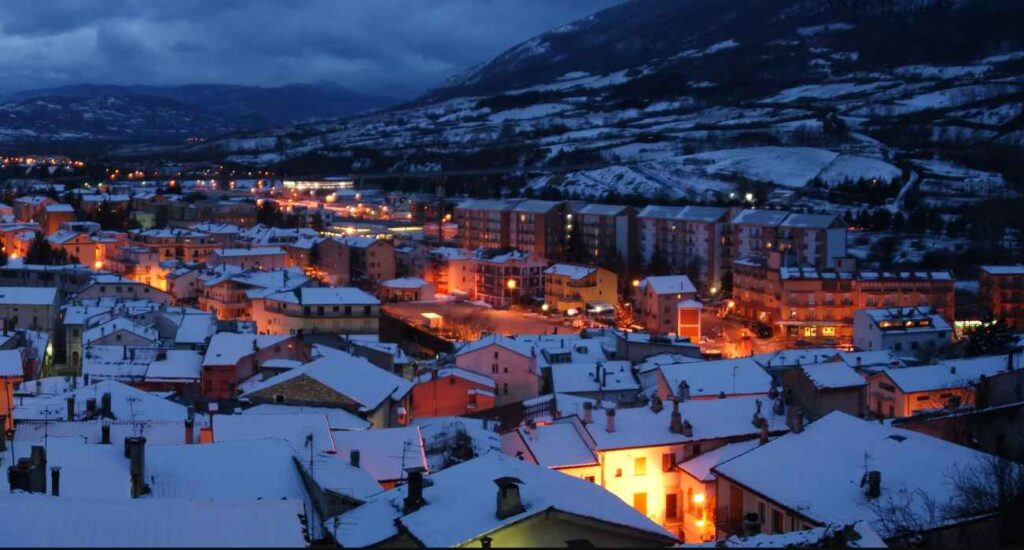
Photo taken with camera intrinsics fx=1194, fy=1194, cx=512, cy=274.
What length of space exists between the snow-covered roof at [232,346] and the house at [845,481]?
7220 mm

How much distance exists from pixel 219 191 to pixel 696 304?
89.2ft

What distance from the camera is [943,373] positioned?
11.1m

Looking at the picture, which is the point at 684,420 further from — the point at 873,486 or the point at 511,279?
the point at 511,279

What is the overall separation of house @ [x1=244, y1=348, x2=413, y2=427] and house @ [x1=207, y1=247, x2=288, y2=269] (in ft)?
41.6

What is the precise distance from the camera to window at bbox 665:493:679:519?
7790 mm

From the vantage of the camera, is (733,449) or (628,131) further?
(628,131)

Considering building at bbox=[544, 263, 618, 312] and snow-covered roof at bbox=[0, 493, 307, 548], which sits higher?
snow-covered roof at bbox=[0, 493, 307, 548]

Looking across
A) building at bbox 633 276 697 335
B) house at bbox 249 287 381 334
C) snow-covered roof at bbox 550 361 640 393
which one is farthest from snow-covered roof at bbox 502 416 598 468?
building at bbox 633 276 697 335

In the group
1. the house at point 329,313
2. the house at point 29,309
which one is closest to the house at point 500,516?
the house at point 329,313

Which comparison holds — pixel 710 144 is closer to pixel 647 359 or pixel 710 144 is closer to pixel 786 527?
pixel 647 359

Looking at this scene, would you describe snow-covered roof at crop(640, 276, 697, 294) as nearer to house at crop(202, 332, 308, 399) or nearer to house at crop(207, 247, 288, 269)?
house at crop(202, 332, 308, 399)

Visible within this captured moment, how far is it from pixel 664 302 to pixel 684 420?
35.7 ft

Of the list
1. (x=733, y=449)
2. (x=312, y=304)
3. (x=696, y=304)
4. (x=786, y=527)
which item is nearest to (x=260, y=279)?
(x=312, y=304)

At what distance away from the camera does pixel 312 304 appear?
53.9 feet
